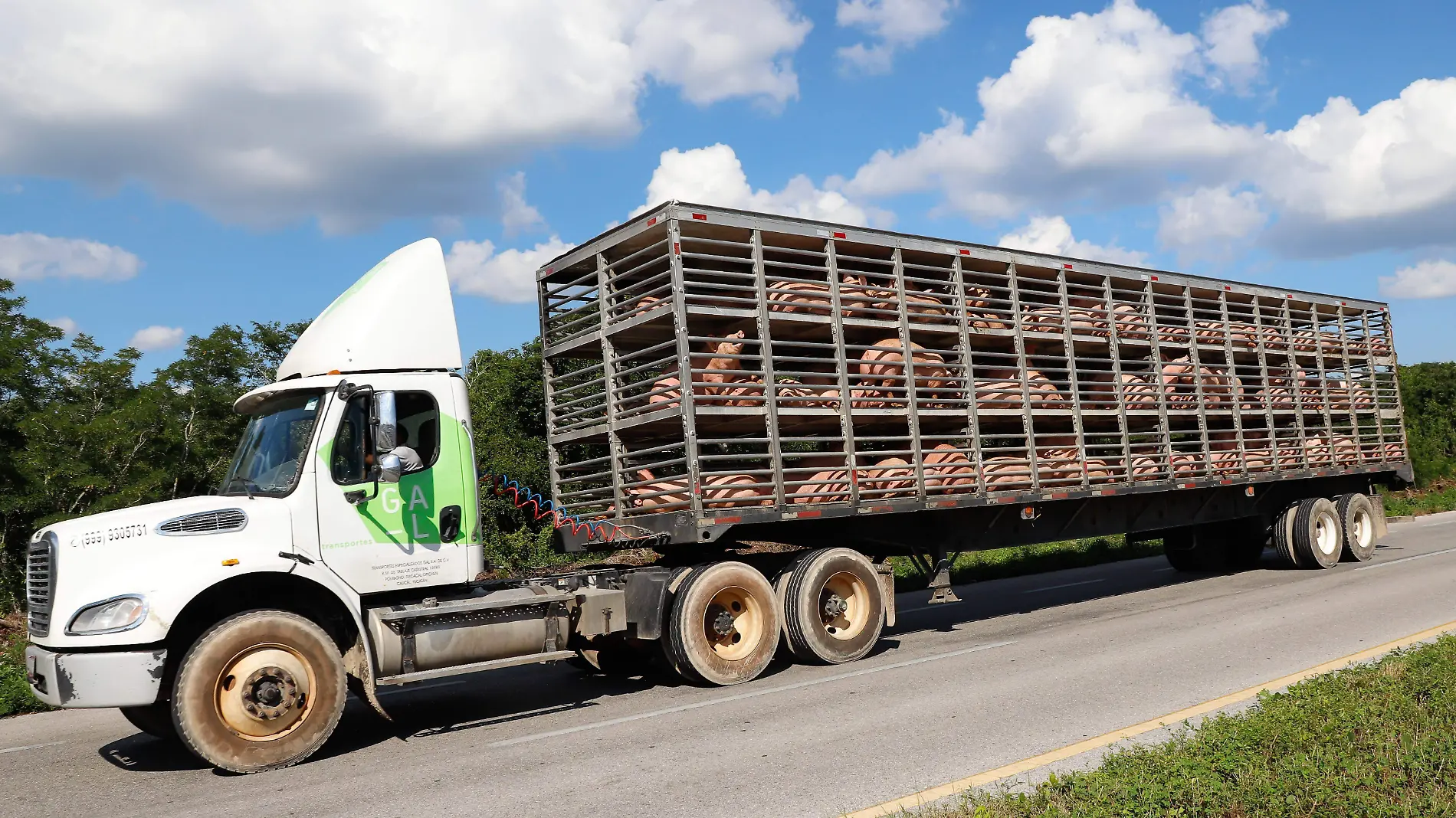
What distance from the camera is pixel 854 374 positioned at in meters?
10.5

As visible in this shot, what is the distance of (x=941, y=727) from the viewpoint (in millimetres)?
7082

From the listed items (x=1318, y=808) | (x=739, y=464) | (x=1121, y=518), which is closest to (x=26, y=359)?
(x=739, y=464)

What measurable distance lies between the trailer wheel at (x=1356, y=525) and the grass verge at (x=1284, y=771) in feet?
38.1

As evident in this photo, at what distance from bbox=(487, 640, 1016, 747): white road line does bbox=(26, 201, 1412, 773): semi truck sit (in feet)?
1.53

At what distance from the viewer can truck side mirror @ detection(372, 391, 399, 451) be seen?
7.78 meters

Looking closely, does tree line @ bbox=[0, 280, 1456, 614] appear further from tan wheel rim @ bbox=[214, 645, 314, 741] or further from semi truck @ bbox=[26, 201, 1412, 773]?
tan wheel rim @ bbox=[214, 645, 314, 741]

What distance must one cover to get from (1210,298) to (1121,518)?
3.84 meters

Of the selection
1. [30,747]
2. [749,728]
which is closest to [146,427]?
[30,747]

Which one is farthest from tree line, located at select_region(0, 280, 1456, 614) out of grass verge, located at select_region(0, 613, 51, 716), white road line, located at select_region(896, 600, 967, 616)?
white road line, located at select_region(896, 600, 967, 616)

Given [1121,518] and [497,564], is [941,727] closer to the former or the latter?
[1121,518]

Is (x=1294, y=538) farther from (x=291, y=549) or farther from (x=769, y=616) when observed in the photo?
(x=291, y=549)

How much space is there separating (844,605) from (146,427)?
11.9 m

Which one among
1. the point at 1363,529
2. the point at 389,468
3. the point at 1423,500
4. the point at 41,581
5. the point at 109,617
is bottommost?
the point at 1423,500

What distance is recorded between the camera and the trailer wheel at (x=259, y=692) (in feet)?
22.5
